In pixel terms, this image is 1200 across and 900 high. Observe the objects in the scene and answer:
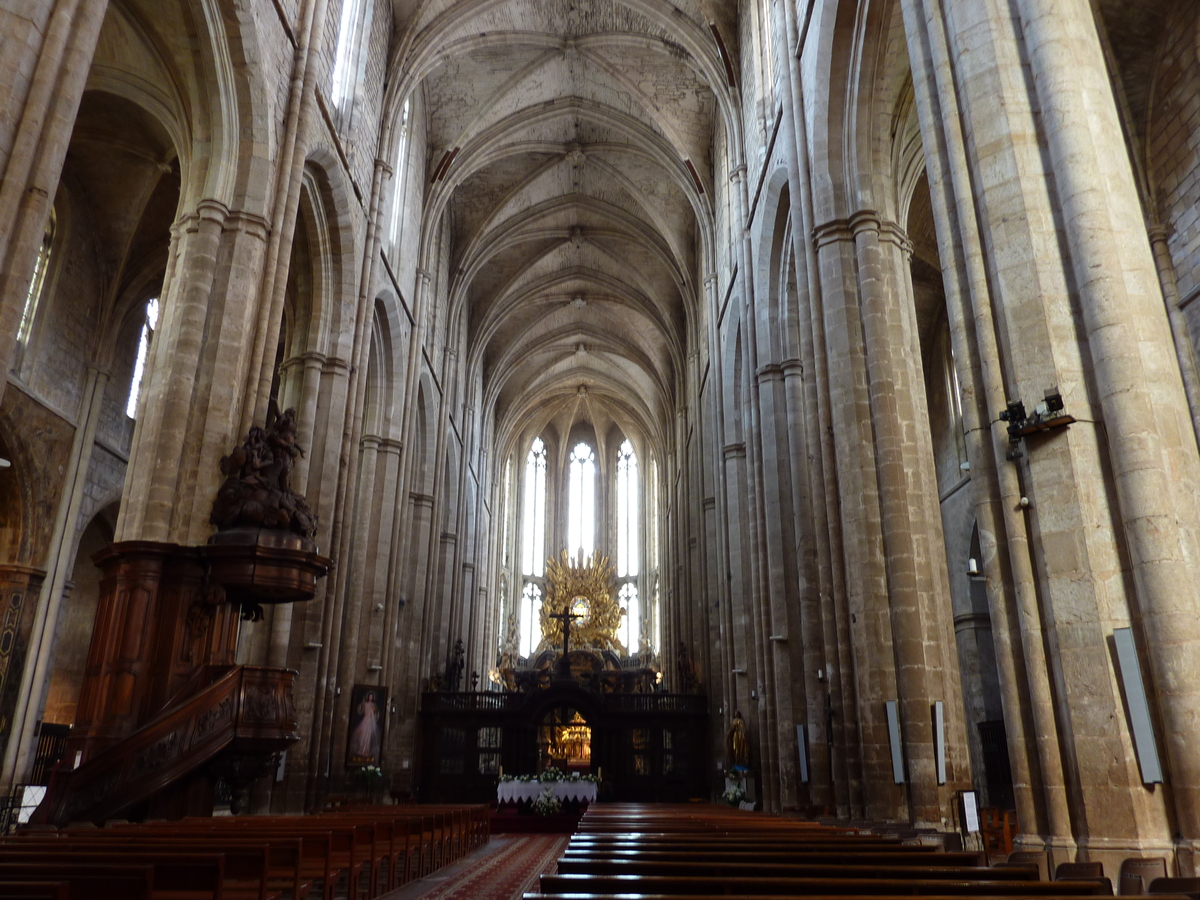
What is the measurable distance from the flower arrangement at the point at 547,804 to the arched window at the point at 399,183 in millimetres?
11303

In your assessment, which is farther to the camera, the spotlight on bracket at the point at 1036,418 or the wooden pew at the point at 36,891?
the spotlight on bracket at the point at 1036,418

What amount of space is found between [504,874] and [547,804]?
807cm

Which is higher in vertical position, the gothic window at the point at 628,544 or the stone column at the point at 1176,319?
the gothic window at the point at 628,544

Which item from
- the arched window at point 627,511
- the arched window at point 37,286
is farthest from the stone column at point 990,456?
the arched window at point 627,511

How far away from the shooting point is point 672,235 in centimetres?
2462

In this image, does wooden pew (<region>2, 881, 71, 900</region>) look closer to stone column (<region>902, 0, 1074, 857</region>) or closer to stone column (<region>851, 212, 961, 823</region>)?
stone column (<region>902, 0, 1074, 857</region>)

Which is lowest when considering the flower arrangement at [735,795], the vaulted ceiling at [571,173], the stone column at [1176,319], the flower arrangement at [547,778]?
the flower arrangement at [735,795]

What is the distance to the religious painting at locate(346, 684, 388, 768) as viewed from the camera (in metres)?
15.1

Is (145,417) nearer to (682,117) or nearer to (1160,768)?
(1160,768)

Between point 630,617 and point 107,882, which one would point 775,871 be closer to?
point 107,882

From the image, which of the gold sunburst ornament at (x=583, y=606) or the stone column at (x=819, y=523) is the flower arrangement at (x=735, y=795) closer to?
the stone column at (x=819, y=523)

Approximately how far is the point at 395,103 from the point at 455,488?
1229 cm

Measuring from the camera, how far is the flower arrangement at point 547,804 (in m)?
17.0

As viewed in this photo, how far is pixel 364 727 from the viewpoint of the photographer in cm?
1525
